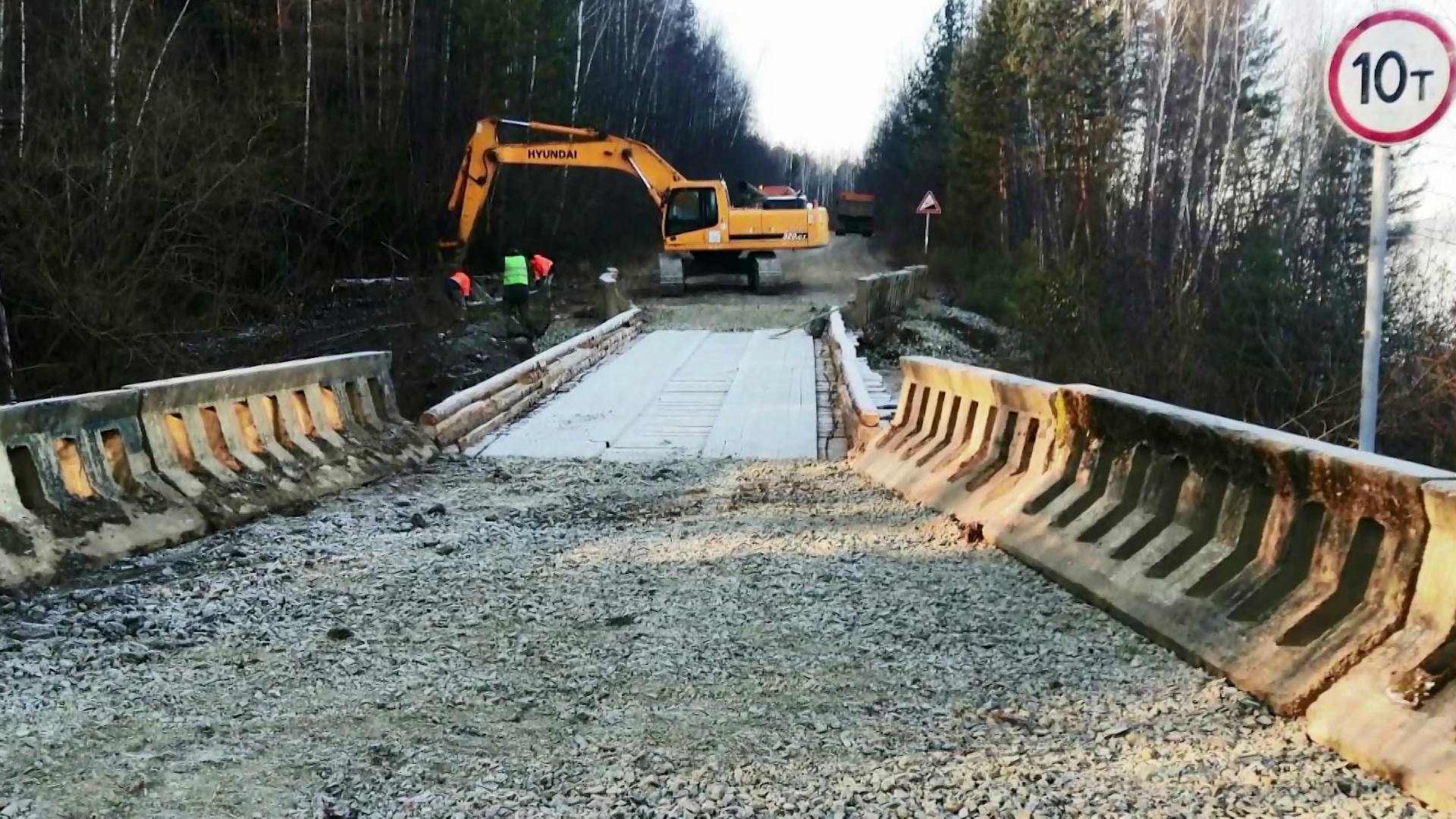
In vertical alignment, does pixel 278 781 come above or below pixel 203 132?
below

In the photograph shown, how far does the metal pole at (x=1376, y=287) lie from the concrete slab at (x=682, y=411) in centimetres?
514

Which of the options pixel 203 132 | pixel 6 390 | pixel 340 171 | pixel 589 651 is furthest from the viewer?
pixel 340 171

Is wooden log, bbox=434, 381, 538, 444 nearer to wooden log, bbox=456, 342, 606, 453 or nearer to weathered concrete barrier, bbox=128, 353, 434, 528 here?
wooden log, bbox=456, 342, 606, 453

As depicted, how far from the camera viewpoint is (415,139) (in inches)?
1464

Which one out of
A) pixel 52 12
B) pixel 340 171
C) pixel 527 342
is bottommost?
pixel 527 342

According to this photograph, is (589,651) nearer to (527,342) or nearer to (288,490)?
(288,490)

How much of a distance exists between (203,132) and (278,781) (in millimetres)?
19579

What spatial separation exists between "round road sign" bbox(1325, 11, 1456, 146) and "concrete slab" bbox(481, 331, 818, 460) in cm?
543

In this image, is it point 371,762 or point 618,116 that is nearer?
point 371,762

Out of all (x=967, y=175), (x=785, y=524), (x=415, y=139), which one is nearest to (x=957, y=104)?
(x=967, y=175)

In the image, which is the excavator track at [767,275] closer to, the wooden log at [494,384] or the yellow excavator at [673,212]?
the yellow excavator at [673,212]

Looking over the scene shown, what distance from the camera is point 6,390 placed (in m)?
15.1

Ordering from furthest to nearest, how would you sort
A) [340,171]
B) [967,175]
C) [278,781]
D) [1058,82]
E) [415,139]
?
[967,175] < [1058,82] < [415,139] < [340,171] < [278,781]

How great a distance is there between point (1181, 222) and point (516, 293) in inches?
792
